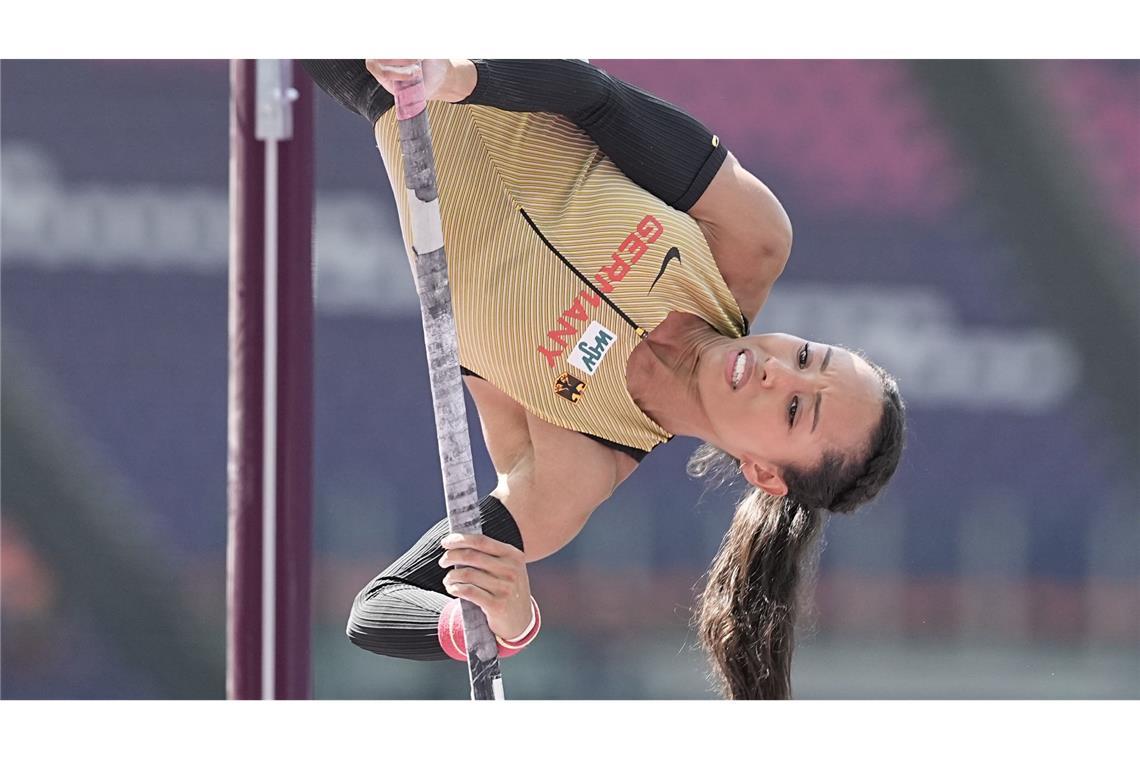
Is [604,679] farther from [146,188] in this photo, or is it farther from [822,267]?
[146,188]

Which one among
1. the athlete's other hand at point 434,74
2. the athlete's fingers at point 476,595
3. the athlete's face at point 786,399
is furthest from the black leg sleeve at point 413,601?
the athlete's other hand at point 434,74

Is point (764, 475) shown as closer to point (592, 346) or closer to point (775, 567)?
point (775, 567)

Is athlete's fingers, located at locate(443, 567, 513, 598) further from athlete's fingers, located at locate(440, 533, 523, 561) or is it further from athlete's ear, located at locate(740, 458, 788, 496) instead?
athlete's ear, located at locate(740, 458, 788, 496)

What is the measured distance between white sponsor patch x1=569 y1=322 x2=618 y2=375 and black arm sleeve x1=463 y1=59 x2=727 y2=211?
0.53 ft

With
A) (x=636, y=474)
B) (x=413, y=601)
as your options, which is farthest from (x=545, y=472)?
(x=636, y=474)

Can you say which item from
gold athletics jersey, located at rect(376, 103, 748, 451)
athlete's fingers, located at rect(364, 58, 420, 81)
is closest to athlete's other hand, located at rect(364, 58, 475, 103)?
athlete's fingers, located at rect(364, 58, 420, 81)

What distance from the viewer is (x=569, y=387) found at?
5.53 feet

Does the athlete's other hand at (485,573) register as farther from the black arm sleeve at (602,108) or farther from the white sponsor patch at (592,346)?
the black arm sleeve at (602,108)

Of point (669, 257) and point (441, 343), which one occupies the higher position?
point (669, 257)

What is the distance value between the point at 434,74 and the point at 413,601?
22.7 inches

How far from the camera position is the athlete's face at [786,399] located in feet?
Result: 5.40

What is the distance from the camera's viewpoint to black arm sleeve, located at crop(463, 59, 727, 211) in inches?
56.4

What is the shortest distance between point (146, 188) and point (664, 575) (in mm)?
1826

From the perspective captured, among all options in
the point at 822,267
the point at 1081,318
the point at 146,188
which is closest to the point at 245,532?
the point at 146,188
